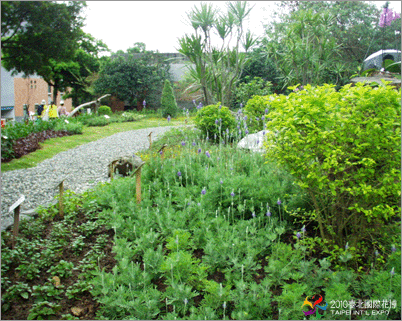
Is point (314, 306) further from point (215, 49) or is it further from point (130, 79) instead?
point (130, 79)

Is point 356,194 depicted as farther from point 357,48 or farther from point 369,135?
point 357,48

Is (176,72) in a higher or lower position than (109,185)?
higher

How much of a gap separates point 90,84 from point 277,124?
71.1 feet

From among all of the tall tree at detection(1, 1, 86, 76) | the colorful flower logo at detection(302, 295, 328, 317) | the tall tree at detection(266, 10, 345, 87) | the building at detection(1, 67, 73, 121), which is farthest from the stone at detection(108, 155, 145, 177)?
the tall tree at detection(266, 10, 345, 87)

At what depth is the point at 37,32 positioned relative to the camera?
16.5ft

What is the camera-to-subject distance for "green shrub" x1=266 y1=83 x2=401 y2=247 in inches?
86.4

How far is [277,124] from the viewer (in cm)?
253

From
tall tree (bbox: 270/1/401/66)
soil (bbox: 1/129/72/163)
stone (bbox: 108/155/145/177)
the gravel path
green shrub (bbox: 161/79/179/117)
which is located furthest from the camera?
green shrub (bbox: 161/79/179/117)

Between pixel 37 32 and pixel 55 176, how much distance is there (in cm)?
A: 241

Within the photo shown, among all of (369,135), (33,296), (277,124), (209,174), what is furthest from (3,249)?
(369,135)

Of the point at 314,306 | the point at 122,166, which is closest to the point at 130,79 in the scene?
the point at 122,166

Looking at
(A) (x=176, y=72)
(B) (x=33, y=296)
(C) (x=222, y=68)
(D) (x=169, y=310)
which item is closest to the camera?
(D) (x=169, y=310)

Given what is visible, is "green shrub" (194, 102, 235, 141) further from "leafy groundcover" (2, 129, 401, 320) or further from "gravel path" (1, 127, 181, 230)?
"leafy groundcover" (2, 129, 401, 320)

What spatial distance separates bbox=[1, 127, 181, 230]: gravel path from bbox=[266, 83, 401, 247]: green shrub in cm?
251
